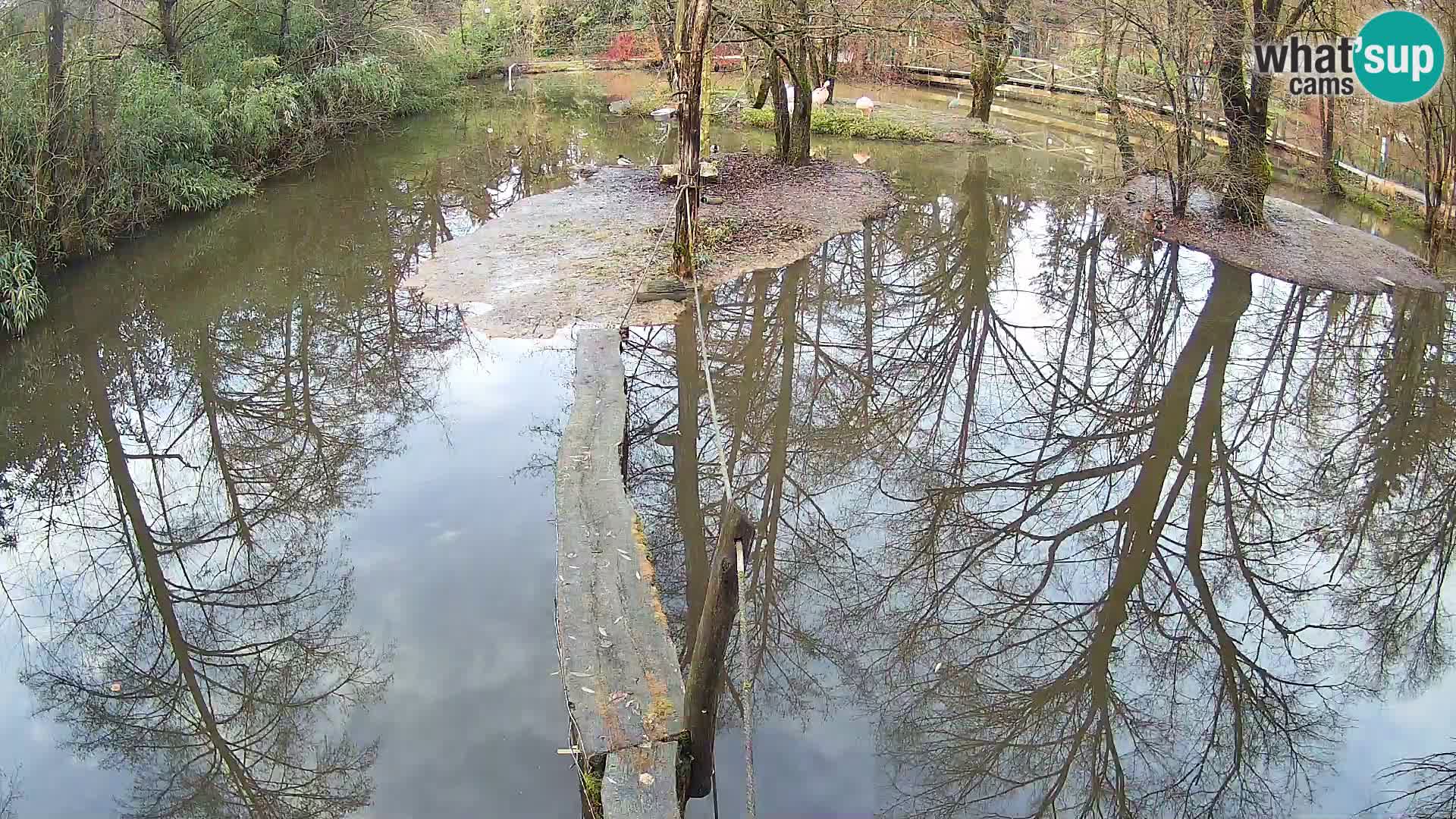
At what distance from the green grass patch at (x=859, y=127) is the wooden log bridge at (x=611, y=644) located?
1431 cm

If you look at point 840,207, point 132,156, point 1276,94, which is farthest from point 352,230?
point 1276,94

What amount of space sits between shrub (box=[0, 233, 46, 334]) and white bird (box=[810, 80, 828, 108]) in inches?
567

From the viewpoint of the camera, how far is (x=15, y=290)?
9.86 metres

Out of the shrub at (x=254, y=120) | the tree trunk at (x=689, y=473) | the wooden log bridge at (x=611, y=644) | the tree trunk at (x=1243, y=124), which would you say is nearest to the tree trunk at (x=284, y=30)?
the shrub at (x=254, y=120)

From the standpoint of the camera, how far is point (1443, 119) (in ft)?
38.7

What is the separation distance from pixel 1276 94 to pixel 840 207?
6046 millimetres

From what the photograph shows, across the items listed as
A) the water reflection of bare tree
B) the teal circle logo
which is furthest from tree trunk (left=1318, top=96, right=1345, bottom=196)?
the water reflection of bare tree

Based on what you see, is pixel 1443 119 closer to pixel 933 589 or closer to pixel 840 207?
pixel 840 207

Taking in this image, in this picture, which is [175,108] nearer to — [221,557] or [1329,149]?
[221,557]

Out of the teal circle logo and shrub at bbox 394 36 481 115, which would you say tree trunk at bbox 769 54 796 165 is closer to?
the teal circle logo

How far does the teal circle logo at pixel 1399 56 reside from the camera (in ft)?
39.2

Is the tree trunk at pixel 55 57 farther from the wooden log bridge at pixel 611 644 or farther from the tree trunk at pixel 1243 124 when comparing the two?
the tree trunk at pixel 1243 124
